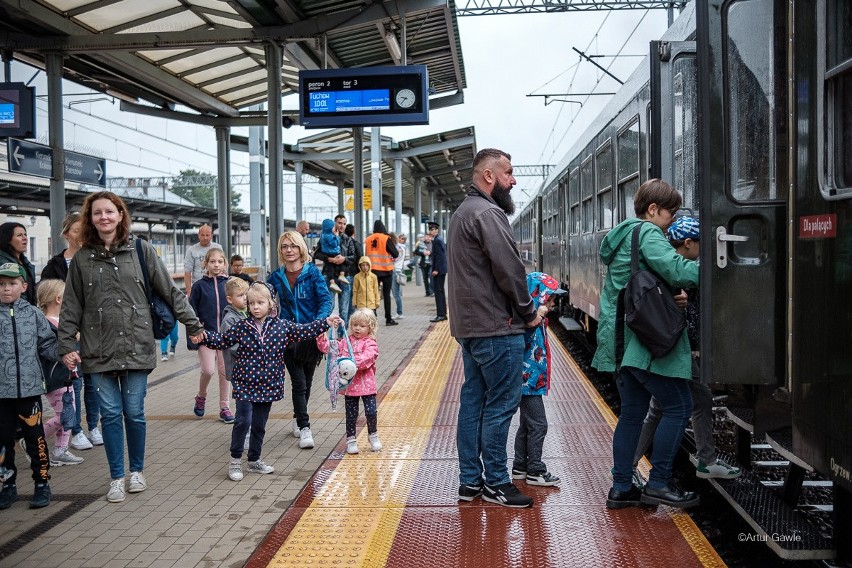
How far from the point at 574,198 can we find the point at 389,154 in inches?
482

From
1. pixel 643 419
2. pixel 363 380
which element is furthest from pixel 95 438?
pixel 643 419

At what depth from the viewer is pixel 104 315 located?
5188 millimetres

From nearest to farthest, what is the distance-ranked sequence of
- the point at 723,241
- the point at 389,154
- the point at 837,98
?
1. the point at 837,98
2. the point at 723,241
3. the point at 389,154

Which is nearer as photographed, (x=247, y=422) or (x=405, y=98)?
(x=247, y=422)

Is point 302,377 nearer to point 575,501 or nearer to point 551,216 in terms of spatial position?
point 575,501

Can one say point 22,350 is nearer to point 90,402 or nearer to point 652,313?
point 90,402

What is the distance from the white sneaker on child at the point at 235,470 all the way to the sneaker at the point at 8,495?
1.30 meters

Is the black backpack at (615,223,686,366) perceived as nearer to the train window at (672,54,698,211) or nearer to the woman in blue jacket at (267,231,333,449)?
the train window at (672,54,698,211)

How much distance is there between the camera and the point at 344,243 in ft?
43.5

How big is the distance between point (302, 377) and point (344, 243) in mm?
6841

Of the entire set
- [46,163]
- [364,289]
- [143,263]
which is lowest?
[364,289]

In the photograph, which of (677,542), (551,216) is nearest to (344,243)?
(551,216)

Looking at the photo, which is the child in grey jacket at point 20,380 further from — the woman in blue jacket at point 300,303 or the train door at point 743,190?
the train door at point 743,190

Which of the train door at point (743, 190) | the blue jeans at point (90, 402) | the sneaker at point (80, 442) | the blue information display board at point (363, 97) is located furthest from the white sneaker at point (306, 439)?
the blue information display board at point (363, 97)
